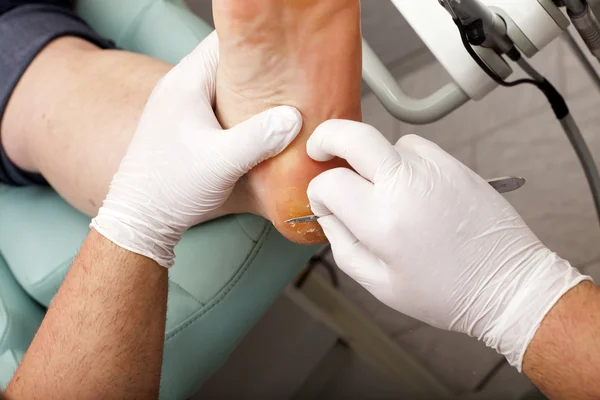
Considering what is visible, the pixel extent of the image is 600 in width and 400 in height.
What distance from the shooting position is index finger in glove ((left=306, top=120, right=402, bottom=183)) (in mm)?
542

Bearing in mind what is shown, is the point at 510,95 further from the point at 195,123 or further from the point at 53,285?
the point at 53,285

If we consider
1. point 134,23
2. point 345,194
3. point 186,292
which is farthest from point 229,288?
point 134,23

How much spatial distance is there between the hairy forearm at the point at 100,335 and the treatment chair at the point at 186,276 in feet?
0.36

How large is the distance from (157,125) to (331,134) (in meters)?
0.25

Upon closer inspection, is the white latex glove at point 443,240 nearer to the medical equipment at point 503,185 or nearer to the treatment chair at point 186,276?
the medical equipment at point 503,185

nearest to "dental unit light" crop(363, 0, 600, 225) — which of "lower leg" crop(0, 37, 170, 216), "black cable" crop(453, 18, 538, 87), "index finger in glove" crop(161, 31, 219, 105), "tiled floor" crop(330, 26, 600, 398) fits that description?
"black cable" crop(453, 18, 538, 87)

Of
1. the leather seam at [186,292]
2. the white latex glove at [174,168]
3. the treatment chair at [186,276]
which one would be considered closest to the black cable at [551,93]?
the white latex glove at [174,168]

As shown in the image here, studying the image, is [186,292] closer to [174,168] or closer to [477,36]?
[174,168]

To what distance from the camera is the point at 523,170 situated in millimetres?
1342

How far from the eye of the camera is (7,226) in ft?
2.93

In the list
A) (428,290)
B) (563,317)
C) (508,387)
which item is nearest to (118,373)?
(428,290)

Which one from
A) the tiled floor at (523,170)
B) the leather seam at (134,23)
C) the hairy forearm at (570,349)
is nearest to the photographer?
the hairy forearm at (570,349)

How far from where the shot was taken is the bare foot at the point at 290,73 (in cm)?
53

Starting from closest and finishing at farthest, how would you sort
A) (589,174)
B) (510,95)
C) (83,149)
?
(83,149) → (589,174) → (510,95)
